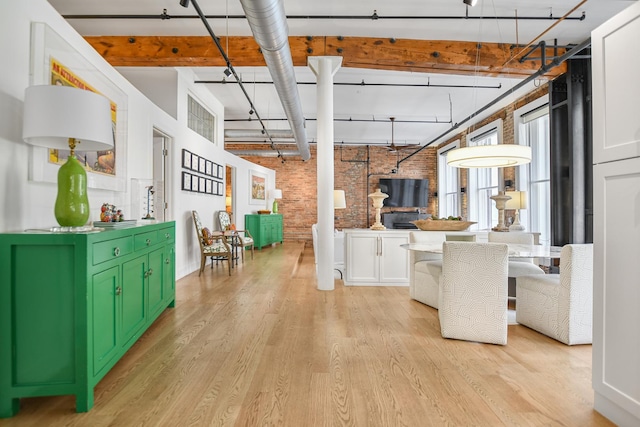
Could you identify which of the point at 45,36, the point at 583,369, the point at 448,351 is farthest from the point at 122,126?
the point at 583,369

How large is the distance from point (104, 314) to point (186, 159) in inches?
155

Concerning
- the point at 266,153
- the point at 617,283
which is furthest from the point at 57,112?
the point at 266,153

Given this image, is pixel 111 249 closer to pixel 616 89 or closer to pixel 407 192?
pixel 616 89

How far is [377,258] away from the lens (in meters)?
4.91

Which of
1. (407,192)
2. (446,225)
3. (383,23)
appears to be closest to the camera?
(383,23)

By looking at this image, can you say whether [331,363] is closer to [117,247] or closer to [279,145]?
[117,247]

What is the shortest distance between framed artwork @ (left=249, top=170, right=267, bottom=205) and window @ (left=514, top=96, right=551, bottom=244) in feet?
21.7

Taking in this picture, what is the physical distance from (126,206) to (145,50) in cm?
216

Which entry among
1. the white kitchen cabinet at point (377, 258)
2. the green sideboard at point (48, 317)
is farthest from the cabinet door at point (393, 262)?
the green sideboard at point (48, 317)

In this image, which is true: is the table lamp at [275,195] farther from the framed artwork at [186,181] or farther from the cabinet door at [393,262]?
the cabinet door at [393,262]

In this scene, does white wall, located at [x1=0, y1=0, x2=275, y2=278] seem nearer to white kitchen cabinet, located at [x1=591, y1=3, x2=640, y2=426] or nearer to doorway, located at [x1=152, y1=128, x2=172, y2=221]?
doorway, located at [x1=152, y1=128, x2=172, y2=221]

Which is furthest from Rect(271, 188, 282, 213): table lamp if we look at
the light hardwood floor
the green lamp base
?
the green lamp base

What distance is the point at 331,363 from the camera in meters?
2.39

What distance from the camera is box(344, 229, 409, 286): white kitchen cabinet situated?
488 centimetres
